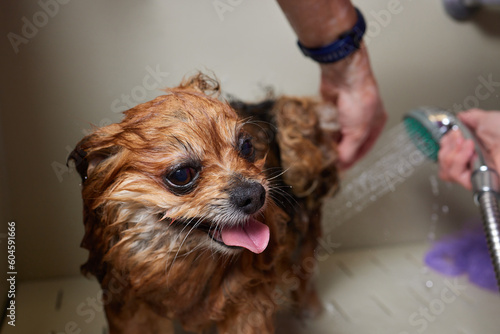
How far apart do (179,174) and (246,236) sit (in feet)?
0.34

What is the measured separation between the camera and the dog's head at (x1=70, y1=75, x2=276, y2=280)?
0.57 m

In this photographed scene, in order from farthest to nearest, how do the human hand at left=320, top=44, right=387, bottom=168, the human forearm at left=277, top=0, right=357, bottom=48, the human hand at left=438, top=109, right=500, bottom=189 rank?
the human hand at left=438, top=109, right=500, bottom=189 < the human hand at left=320, top=44, right=387, bottom=168 < the human forearm at left=277, top=0, right=357, bottom=48

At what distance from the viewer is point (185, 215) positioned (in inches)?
23.0

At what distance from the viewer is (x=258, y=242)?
60cm

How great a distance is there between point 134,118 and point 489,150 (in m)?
0.88

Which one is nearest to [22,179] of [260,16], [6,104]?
[6,104]

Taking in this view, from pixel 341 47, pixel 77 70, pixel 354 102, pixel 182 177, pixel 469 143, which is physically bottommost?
pixel 469 143

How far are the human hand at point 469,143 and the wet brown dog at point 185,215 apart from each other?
49 cm

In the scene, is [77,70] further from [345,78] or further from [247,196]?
[345,78]

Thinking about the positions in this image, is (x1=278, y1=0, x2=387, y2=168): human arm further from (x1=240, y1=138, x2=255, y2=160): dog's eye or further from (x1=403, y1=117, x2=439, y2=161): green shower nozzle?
(x1=240, y1=138, x2=255, y2=160): dog's eye

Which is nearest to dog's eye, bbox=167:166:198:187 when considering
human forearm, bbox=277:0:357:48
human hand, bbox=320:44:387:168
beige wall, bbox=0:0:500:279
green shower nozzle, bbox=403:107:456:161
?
beige wall, bbox=0:0:500:279

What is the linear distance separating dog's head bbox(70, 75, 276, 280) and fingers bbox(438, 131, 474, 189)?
26.8 inches

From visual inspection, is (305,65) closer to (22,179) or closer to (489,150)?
(489,150)

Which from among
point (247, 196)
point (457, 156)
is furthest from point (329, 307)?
point (247, 196)
